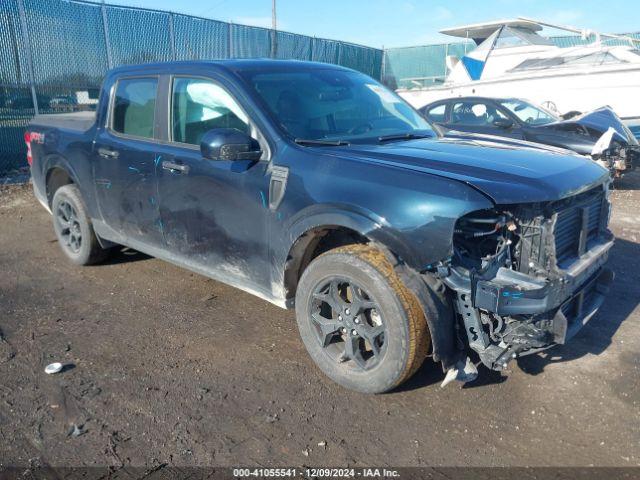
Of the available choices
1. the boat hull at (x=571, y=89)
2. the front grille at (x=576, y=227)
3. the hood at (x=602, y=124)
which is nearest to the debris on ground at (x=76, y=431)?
the front grille at (x=576, y=227)

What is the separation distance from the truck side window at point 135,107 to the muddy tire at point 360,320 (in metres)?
1.98

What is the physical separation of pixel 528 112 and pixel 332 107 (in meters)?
7.11

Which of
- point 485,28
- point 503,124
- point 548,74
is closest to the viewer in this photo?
point 503,124

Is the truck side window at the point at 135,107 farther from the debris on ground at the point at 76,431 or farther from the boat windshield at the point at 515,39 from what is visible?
the boat windshield at the point at 515,39

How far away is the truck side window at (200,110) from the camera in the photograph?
3654 millimetres

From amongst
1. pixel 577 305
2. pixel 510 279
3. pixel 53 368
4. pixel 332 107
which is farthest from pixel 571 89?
pixel 53 368

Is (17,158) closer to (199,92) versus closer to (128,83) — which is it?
(128,83)

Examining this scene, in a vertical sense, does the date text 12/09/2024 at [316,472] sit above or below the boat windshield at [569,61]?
below

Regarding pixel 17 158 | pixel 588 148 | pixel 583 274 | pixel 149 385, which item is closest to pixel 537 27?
pixel 588 148

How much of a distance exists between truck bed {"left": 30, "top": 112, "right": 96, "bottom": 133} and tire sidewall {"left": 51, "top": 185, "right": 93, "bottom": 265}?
1.90 ft

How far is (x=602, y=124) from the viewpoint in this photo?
8.58 meters

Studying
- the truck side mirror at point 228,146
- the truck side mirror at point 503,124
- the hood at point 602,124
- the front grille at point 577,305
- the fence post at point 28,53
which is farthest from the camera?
the fence post at point 28,53

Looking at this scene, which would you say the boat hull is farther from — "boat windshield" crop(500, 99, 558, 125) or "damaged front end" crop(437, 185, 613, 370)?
"damaged front end" crop(437, 185, 613, 370)

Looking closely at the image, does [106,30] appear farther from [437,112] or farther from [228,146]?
[228,146]
